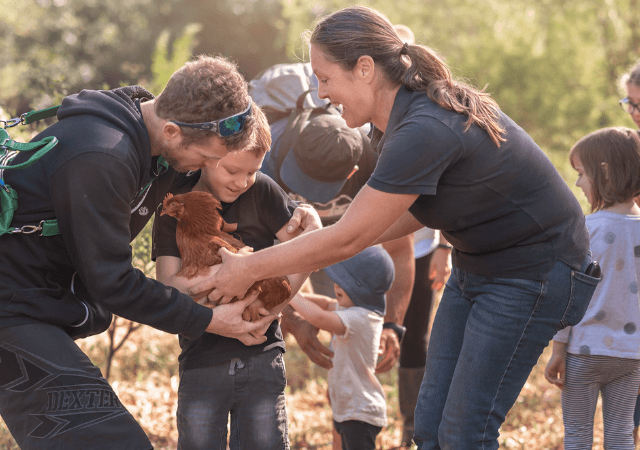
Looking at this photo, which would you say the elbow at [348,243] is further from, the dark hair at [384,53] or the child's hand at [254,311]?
the dark hair at [384,53]

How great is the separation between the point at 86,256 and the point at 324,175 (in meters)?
2.07

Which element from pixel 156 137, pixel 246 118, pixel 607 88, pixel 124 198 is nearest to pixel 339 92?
pixel 246 118

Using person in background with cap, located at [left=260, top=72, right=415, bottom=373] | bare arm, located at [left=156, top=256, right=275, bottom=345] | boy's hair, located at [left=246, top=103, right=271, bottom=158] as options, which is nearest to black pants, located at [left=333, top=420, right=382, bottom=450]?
person in background with cap, located at [left=260, top=72, right=415, bottom=373]

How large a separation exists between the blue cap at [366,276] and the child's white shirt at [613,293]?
3.49ft

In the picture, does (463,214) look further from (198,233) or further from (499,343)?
(198,233)

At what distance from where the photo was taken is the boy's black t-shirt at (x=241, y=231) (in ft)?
9.21

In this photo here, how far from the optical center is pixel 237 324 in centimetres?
265

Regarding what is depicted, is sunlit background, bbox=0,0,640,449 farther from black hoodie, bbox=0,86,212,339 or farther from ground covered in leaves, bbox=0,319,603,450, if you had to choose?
black hoodie, bbox=0,86,212,339

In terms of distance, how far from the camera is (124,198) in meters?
2.28

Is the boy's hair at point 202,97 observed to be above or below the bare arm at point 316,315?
above

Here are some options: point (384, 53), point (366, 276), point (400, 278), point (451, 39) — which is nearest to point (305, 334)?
point (366, 276)

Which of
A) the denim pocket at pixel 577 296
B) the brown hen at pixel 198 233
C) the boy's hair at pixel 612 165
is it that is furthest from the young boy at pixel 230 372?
the boy's hair at pixel 612 165

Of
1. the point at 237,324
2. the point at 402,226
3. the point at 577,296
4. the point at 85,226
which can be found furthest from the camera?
the point at 402,226

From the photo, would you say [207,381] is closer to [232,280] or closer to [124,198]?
[232,280]
